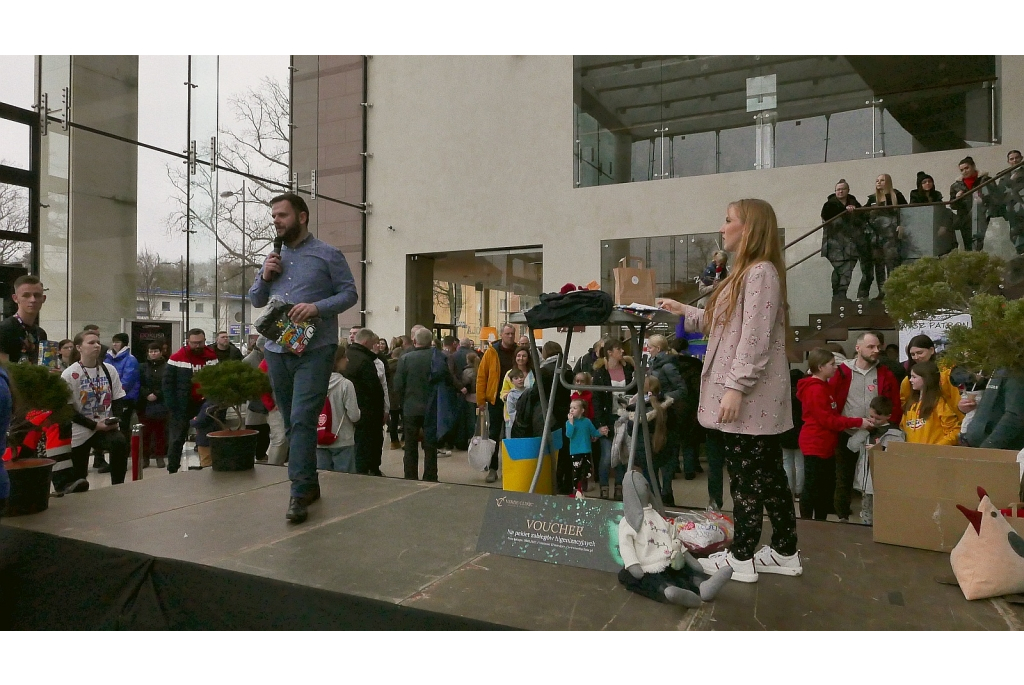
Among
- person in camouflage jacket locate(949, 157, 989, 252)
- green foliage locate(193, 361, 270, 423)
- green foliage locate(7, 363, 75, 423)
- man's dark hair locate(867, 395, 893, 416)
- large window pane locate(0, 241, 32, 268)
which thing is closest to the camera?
green foliage locate(7, 363, 75, 423)

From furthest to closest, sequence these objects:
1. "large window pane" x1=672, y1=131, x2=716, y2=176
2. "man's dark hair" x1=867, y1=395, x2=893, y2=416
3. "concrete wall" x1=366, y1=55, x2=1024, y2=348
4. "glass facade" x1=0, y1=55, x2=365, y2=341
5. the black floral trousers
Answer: "large window pane" x1=672, y1=131, x2=716, y2=176, "concrete wall" x1=366, y1=55, x2=1024, y2=348, "glass facade" x1=0, y1=55, x2=365, y2=341, "man's dark hair" x1=867, y1=395, x2=893, y2=416, the black floral trousers

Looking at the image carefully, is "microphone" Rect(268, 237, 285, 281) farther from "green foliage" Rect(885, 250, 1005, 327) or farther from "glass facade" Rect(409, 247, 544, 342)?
"glass facade" Rect(409, 247, 544, 342)

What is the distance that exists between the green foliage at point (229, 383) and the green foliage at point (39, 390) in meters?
0.74

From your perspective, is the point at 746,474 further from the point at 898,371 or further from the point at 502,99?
the point at 502,99

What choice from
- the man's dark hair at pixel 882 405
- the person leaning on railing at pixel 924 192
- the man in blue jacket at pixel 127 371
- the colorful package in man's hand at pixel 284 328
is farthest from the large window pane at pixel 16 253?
the person leaning on railing at pixel 924 192

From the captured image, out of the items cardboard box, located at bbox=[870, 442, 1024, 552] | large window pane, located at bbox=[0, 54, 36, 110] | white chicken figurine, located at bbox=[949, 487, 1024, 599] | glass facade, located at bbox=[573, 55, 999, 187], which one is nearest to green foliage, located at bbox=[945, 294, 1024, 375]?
cardboard box, located at bbox=[870, 442, 1024, 552]

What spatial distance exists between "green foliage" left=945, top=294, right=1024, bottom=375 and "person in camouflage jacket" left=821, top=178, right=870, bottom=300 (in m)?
4.96

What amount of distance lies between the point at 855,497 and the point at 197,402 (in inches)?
240

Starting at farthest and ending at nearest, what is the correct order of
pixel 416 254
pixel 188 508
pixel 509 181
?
1. pixel 416 254
2. pixel 509 181
3. pixel 188 508

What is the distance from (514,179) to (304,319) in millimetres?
9207

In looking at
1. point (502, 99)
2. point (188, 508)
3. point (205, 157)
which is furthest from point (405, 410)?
point (502, 99)

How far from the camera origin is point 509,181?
11.8 m

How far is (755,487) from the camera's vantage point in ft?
7.82

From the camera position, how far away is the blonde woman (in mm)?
2277
